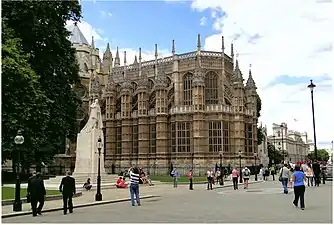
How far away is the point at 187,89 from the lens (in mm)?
59906

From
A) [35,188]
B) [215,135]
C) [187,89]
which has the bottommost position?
[35,188]

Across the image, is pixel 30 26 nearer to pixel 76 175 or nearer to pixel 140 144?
pixel 76 175

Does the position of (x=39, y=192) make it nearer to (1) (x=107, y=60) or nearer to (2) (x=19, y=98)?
(2) (x=19, y=98)

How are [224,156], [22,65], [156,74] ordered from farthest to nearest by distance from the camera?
[156,74]
[224,156]
[22,65]

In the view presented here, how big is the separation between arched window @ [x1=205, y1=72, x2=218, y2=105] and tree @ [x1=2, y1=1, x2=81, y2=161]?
94.0ft

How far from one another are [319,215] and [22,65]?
17688mm

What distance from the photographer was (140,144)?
59.1 meters

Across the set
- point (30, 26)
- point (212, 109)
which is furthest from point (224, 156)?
point (30, 26)

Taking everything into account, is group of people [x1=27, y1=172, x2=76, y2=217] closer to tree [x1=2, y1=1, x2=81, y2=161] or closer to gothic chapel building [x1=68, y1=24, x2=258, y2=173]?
tree [x1=2, y1=1, x2=81, y2=161]

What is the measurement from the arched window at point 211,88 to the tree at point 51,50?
1128 inches

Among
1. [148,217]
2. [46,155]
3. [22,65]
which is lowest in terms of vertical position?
[148,217]

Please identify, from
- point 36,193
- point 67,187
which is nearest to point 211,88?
point 67,187

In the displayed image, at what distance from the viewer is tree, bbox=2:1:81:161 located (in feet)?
90.4

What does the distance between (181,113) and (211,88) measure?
6179 mm
